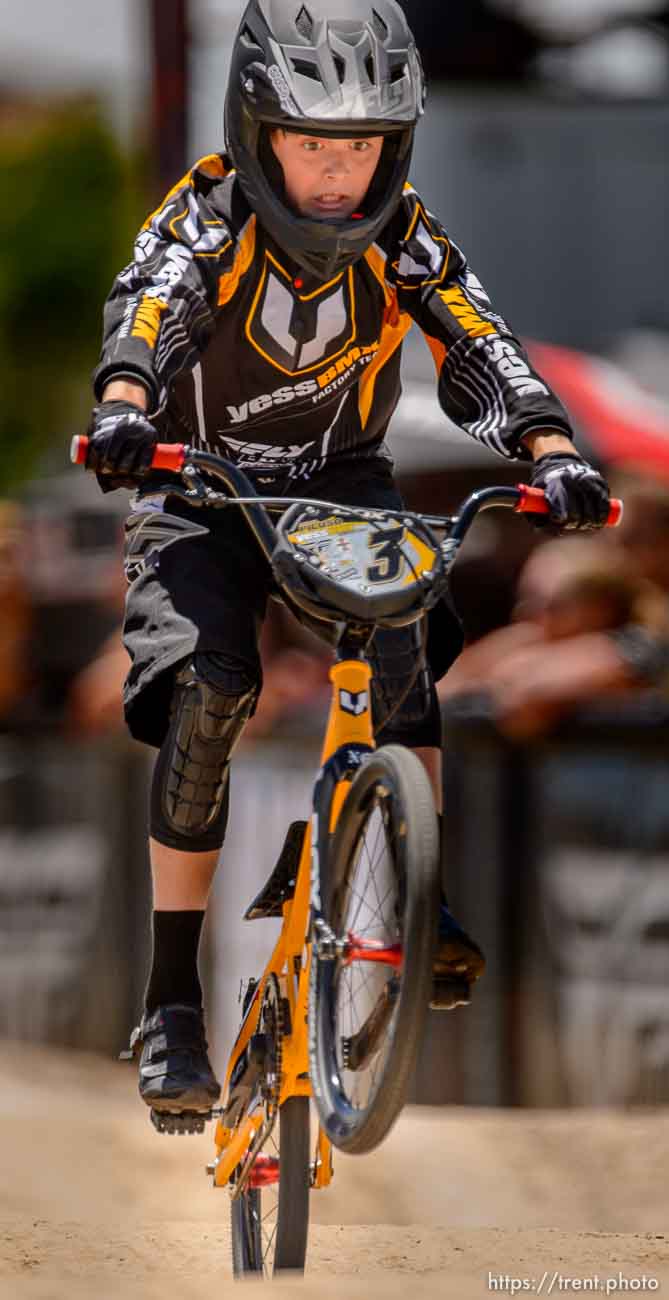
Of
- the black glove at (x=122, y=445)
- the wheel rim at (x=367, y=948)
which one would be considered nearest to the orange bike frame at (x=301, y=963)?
the wheel rim at (x=367, y=948)

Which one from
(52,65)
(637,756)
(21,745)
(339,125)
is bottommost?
(52,65)

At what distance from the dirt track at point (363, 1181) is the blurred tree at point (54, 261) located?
87.8 ft

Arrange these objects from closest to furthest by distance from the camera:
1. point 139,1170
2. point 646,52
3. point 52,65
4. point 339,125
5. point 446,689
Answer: point 339,125 → point 139,1170 → point 446,689 → point 646,52 → point 52,65

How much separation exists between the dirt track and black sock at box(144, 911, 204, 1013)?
38.8 inches

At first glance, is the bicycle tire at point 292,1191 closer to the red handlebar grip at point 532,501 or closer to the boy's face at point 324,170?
the red handlebar grip at point 532,501

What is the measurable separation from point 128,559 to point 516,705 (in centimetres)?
340

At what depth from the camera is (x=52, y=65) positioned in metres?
52.8

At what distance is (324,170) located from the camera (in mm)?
4590

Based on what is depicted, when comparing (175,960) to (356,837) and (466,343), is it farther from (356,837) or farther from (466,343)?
(466,343)

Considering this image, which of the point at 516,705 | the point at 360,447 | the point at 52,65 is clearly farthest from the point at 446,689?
the point at 52,65

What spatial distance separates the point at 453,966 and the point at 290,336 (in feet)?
4.93

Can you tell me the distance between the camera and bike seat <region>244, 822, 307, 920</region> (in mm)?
4875

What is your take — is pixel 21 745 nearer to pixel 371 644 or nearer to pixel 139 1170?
pixel 139 1170

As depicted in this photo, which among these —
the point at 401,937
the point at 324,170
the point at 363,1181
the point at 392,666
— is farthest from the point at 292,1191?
the point at 363,1181
